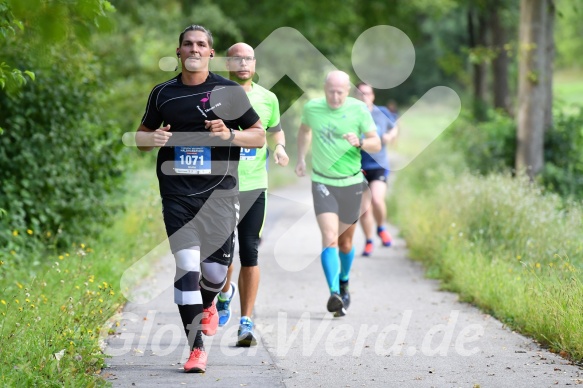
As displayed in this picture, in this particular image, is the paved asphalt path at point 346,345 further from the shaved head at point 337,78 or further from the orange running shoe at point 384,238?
the orange running shoe at point 384,238

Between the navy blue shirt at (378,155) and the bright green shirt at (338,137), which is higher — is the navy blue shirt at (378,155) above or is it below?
below

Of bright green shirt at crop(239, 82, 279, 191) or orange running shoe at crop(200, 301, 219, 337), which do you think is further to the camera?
bright green shirt at crop(239, 82, 279, 191)

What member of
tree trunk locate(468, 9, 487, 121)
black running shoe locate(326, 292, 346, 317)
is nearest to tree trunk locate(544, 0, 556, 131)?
black running shoe locate(326, 292, 346, 317)

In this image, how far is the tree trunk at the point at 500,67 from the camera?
24.2 meters

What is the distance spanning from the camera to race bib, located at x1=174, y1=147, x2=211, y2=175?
19.9 feet

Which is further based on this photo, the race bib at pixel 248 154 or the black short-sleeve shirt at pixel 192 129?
the race bib at pixel 248 154

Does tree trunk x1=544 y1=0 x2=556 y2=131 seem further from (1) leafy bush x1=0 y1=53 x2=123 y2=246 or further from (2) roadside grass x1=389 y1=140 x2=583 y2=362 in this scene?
(1) leafy bush x1=0 y1=53 x2=123 y2=246

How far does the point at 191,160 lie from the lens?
6.09m

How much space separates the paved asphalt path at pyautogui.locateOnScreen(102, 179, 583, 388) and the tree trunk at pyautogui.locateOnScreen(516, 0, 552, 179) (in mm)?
4729

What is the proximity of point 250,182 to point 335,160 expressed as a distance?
1474 mm

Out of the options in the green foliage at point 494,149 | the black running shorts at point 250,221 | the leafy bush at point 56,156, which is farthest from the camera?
the green foliage at point 494,149

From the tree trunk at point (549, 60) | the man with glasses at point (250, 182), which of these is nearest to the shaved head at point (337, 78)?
the man with glasses at point (250, 182)

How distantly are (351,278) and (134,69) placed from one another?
50.6 ft

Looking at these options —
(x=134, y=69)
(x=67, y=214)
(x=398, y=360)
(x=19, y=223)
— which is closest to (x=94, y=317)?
(x=398, y=360)
